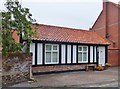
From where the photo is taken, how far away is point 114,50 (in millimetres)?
24703

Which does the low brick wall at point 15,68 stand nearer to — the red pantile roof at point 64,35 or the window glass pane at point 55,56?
the red pantile roof at point 64,35

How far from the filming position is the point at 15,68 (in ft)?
40.2

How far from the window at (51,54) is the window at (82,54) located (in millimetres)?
2656

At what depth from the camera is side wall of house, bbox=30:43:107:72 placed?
53.7 ft

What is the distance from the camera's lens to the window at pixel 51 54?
17.2 m

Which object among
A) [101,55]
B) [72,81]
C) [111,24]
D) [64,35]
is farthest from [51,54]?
[111,24]

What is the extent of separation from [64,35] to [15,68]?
327 inches

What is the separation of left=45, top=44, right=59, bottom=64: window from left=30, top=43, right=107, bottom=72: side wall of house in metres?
0.19

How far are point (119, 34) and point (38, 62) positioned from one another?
15295 mm

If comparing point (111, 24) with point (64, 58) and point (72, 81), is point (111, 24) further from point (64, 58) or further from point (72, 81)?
point (72, 81)

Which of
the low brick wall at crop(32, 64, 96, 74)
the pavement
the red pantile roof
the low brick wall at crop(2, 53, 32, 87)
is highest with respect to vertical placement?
the red pantile roof

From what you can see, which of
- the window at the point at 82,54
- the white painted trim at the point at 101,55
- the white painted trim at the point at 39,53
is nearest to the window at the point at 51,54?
the white painted trim at the point at 39,53

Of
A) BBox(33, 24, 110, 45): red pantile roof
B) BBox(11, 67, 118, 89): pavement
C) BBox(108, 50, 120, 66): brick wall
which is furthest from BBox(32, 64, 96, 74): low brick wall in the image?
BBox(108, 50, 120, 66): brick wall

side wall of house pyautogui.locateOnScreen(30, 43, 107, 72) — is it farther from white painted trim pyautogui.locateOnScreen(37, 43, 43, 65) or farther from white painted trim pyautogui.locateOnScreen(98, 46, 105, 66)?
white painted trim pyautogui.locateOnScreen(98, 46, 105, 66)
